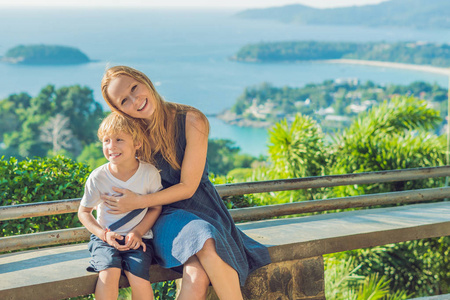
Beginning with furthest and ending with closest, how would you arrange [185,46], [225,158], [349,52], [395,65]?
[185,46] → [395,65] → [349,52] → [225,158]

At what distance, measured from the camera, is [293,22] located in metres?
35.3

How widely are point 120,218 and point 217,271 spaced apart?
48 cm

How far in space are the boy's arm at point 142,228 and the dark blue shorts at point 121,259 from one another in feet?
0.10

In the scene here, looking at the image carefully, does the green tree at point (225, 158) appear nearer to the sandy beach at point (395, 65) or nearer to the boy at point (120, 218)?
the sandy beach at point (395, 65)

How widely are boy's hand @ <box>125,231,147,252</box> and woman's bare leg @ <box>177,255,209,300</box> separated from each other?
0.20m

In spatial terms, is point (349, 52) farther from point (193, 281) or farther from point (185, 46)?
point (193, 281)

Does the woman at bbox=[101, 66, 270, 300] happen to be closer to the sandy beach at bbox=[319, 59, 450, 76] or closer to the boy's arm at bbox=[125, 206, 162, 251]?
the boy's arm at bbox=[125, 206, 162, 251]

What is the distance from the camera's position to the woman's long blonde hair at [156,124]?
221 cm

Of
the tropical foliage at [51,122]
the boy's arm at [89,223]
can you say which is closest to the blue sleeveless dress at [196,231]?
the boy's arm at [89,223]

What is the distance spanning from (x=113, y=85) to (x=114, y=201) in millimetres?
477

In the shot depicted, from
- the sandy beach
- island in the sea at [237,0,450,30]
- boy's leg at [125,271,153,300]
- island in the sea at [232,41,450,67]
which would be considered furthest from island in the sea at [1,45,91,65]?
boy's leg at [125,271,153,300]

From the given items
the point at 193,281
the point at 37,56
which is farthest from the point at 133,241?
the point at 37,56

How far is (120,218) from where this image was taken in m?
2.18

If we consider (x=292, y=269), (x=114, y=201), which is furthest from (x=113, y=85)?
(x=292, y=269)
